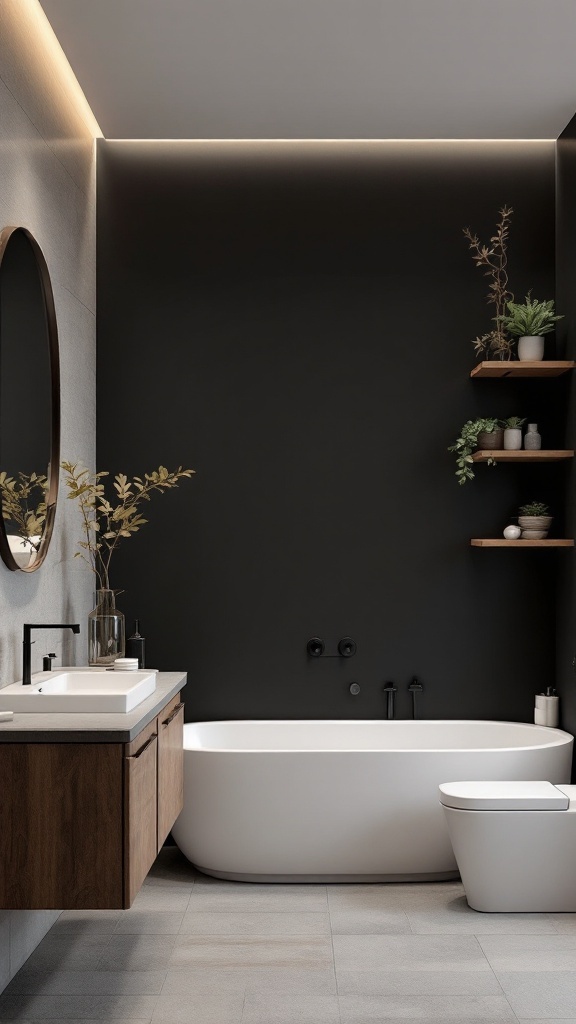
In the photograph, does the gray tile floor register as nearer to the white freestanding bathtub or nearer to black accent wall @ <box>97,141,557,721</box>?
the white freestanding bathtub

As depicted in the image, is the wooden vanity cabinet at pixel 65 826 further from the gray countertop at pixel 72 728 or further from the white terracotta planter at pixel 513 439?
the white terracotta planter at pixel 513 439

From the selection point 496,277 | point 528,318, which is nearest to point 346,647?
point 528,318

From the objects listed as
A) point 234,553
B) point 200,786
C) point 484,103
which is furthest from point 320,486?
point 484,103

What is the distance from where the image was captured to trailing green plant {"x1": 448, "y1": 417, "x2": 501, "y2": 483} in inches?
179

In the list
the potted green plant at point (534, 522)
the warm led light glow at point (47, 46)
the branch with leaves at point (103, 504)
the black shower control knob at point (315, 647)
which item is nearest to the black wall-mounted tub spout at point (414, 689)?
the black shower control knob at point (315, 647)

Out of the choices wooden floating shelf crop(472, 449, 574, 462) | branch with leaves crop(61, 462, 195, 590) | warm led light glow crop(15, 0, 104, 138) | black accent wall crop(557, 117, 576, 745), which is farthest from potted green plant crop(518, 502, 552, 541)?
warm led light glow crop(15, 0, 104, 138)

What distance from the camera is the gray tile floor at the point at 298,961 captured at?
293 cm

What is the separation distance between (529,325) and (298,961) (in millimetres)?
2832

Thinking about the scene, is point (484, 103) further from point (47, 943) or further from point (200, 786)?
point (47, 943)

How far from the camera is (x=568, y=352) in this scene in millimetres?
4555

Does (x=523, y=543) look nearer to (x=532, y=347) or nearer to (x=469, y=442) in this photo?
(x=469, y=442)

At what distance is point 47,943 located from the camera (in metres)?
3.47

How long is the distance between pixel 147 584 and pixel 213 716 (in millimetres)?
692

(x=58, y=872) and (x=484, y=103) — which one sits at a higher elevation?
(x=484, y=103)
